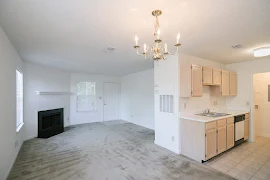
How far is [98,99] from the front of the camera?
706cm

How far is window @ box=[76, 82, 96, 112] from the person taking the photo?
6.57m

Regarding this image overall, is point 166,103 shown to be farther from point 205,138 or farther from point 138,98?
point 138,98

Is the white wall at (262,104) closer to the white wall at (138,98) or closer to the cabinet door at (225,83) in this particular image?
the cabinet door at (225,83)

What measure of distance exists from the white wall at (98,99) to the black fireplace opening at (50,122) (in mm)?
818

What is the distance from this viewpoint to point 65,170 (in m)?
2.62

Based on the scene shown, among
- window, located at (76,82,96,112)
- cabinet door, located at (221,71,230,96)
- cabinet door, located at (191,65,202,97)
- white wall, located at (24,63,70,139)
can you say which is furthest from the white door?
cabinet door, located at (221,71,230,96)

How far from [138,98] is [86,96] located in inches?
100

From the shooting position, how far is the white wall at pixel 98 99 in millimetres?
6395

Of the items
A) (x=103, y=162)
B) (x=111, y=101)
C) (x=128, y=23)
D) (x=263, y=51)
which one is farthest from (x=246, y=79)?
(x=111, y=101)

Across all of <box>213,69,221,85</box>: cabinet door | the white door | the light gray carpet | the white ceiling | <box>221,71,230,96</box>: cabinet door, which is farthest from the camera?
the white door

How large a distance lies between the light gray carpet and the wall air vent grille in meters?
1.02

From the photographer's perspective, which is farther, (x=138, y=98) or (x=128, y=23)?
(x=138, y=98)

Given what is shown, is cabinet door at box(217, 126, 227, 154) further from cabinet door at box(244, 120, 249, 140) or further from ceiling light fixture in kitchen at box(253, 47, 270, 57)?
ceiling light fixture in kitchen at box(253, 47, 270, 57)

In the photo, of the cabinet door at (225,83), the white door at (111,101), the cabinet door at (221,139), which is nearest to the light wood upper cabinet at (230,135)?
the cabinet door at (221,139)
